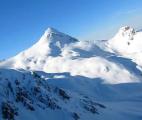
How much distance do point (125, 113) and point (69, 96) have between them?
2662 centimetres

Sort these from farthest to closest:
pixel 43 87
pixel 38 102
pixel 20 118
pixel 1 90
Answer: pixel 43 87, pixel 38 102, pixel 1 90, pixel 20 118

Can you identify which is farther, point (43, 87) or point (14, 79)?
point (43, 87)

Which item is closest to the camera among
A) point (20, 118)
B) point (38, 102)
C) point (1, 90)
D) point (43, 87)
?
point (20, 118)

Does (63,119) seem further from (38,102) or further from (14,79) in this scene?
(14,79)

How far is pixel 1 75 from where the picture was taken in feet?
494

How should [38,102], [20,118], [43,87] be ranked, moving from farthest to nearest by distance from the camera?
[43,87] < [38,102] < [20,118]

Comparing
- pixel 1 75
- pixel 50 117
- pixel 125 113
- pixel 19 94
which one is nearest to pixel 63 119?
pixel 50 117

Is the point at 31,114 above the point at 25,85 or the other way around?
the other way around

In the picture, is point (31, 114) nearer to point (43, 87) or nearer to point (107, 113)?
point (43, 87)

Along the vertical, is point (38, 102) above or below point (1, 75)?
below

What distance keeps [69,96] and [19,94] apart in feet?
109

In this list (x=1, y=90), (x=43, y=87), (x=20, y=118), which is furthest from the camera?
(x=43, y=87)

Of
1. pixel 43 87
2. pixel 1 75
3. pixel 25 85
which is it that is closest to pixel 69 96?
pixel 43 87

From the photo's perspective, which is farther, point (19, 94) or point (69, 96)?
point (69, 96)
